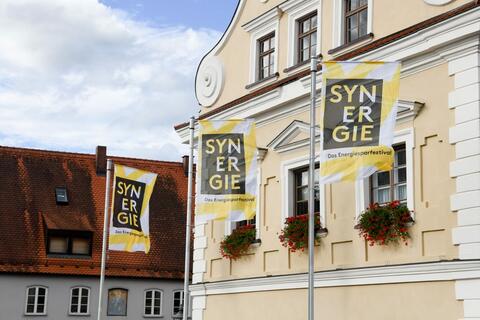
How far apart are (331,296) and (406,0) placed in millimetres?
5766

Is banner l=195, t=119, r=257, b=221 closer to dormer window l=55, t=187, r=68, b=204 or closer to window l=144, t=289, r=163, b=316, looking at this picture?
window l=144, t=289, r=163, b=316

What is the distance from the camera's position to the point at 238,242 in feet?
64.0

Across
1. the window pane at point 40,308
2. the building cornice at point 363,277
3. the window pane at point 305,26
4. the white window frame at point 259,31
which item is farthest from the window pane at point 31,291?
the window pane at point 305,26

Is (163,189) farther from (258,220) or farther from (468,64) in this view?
(468,64)

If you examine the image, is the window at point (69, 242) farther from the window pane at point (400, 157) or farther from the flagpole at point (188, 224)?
the window pane at point (400, 157)

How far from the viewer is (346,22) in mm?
17734

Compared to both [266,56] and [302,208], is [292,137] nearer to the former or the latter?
[302,208]

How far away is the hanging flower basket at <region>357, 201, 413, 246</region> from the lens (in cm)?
1512

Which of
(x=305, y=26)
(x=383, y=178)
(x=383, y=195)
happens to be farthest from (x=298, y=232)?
(x=305, y=26)

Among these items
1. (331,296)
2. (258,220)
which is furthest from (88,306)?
(331,296)

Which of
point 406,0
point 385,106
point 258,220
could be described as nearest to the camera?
point 385,106

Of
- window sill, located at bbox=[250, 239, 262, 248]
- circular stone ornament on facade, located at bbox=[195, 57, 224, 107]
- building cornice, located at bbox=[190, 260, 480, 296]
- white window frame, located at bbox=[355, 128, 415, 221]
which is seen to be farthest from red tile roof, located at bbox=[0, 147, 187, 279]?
white window frame, located at bbox=[355, 128, 415, 221]

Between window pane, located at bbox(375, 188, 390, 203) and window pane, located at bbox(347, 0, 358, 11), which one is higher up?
window pane, located at bbox(347, 0, 358, 11)

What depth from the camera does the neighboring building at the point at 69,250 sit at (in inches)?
1458
